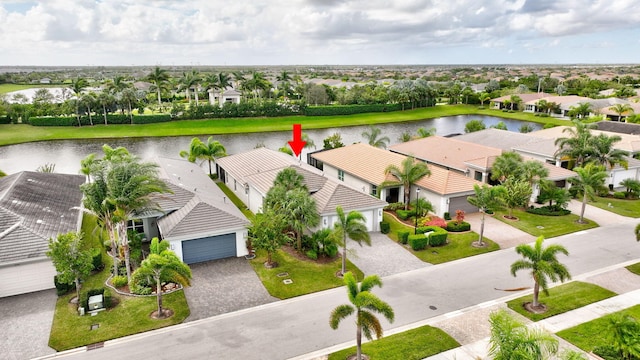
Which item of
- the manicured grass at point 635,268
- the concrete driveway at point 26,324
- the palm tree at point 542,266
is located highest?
the palm tree at point 542,266

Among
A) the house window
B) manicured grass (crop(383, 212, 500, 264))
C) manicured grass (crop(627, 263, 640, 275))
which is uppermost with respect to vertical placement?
the house window

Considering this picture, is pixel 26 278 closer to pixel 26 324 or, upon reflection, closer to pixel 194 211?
pixel 26 324

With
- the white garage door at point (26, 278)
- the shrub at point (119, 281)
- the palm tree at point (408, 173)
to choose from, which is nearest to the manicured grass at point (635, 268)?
the palm tree at point (408, 173)

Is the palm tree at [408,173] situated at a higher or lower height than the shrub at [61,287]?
higher

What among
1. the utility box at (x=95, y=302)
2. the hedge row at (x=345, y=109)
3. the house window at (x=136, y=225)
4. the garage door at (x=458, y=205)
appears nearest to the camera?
the utility box at (x=95, y=302)

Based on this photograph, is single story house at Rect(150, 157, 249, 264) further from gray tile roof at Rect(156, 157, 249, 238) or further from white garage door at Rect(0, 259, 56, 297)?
white garage door at Rect(0, 259, 56, 297)

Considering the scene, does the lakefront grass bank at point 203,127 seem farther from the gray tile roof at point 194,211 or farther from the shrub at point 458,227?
the shrub at point 458,227

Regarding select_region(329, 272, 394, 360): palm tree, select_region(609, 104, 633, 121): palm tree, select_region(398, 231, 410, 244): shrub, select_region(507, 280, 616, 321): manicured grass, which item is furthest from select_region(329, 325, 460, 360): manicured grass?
select_region(609, 104, 633, 121): palm tree

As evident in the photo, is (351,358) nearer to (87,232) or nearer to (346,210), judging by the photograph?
(346,210)
